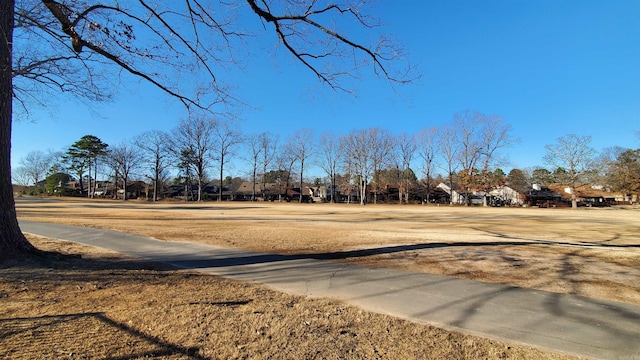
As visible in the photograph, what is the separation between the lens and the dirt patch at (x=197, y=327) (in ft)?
9.75

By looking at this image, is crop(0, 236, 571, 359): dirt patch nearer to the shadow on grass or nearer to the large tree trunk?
the shadow on grass

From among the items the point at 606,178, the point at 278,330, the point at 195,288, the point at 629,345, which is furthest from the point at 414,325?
the point at 606,178

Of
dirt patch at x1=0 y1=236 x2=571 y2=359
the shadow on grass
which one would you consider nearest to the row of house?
dirt patch at x1=0 y1=236 x2=571 y2=359

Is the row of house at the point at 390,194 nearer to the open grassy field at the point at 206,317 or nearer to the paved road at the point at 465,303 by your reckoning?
the open grassy field at the point at 206,317

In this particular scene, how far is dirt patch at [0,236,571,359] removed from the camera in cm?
297

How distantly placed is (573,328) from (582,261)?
5673 mm

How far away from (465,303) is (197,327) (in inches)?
147

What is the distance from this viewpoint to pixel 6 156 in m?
5.91

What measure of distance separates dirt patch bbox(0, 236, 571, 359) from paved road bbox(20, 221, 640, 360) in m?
0.38

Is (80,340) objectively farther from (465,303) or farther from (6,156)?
(6,156)

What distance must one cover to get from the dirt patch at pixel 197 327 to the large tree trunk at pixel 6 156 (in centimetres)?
87

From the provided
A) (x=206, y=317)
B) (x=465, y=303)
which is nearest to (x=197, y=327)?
(x=206, y=317)

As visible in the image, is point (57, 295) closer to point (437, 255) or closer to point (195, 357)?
point (195, 357)

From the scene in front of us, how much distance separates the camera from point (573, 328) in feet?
11.9
